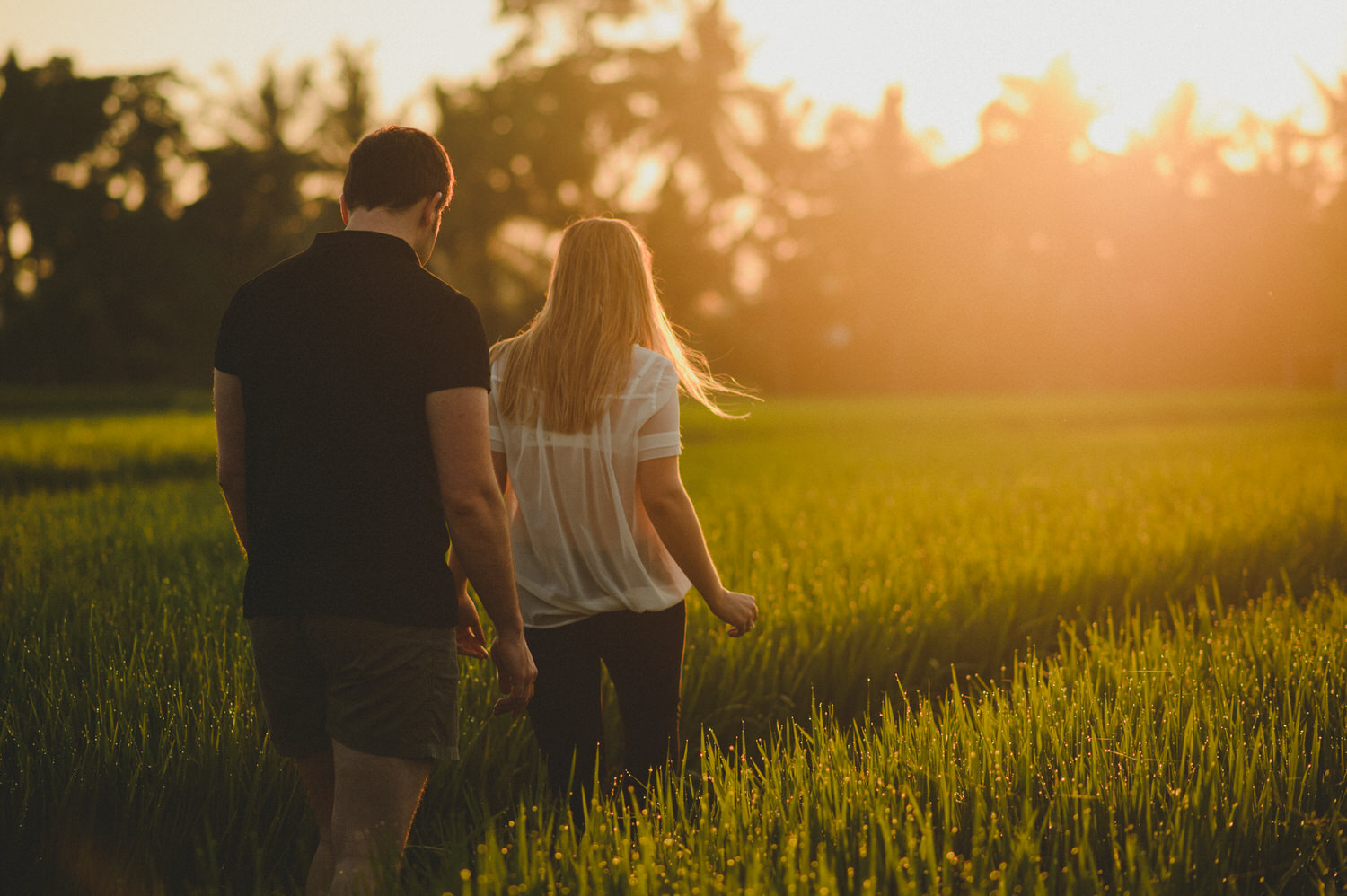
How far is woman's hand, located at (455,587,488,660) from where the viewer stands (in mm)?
2140

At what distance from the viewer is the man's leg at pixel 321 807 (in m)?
1.95

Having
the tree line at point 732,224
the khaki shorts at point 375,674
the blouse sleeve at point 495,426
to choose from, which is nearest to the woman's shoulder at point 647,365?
the blouse sleeve at point 495,426

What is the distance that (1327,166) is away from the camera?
130ft

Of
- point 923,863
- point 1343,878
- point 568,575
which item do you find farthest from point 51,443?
point 1343,878

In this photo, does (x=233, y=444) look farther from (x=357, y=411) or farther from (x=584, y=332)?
(x=584, y=332)

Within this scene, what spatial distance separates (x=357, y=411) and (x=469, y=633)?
68 centimetres

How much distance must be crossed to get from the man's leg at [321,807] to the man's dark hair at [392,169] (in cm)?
117

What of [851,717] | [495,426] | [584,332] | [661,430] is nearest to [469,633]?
[495,426]

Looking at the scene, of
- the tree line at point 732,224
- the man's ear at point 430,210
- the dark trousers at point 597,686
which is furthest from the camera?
the tree line at point 732,224

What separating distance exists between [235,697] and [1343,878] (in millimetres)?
3146

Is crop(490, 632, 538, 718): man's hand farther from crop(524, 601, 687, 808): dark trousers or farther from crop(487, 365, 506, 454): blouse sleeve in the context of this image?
crop(487, 365, 506, 454): blouse sleeve

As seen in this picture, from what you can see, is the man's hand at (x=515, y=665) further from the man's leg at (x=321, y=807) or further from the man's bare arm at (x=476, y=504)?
the man's leg at (x=321, y=807)

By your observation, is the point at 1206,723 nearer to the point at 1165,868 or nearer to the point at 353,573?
the point at 1165,868

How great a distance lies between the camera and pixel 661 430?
7.72 feet
